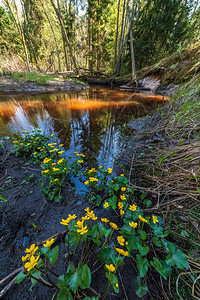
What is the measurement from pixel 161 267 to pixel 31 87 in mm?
9568

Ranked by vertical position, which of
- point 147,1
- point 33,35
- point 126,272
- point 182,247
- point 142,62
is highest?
point 147,1

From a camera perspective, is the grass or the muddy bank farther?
the muddy bank

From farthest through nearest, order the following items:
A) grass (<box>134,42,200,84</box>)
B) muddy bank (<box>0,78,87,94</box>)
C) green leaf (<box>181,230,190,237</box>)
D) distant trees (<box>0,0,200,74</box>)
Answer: distant trees (<box>0,0,200,74</box>), muddy bank (<box>0,78,87,94</box>), grass (<box>134,42,200,84</box>), green leaf (<box>181,230,190,237</box>)

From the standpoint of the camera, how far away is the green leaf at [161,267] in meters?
0.69

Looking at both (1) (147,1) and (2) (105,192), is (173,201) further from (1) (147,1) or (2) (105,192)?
(1) (147,1)

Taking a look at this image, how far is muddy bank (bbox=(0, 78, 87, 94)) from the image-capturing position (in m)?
7.01

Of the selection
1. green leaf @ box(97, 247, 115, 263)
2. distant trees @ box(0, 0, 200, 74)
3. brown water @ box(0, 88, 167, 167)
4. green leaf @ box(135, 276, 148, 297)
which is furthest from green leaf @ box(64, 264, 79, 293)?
distant trees @ box(0, 0, 200, 74)

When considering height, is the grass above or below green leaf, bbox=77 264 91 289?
above

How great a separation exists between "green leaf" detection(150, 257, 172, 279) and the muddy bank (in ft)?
28.8

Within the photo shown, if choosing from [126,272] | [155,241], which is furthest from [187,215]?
[126,272]

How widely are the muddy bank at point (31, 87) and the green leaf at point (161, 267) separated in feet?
28.8

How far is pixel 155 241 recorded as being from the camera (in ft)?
2.81

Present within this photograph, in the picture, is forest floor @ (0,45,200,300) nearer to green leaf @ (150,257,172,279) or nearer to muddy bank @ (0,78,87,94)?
green leaf @ (150,257,172,279)

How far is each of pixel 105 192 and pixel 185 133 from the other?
1603 mm
